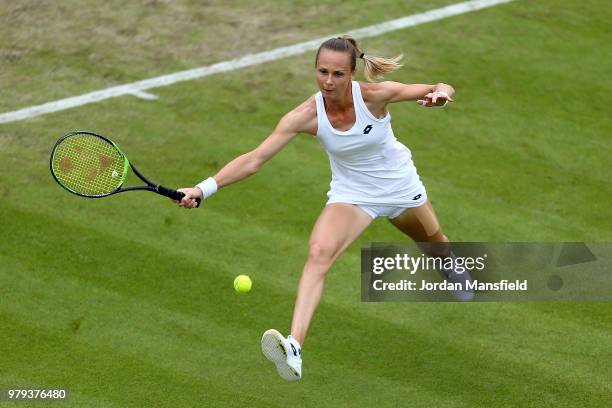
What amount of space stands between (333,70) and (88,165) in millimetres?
2284

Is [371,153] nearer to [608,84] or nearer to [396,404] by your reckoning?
[396,404]

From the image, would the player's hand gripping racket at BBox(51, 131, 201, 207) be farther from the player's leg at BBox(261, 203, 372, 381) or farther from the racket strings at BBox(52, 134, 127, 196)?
the player's leg at BBox(261, 203, 372, 381)

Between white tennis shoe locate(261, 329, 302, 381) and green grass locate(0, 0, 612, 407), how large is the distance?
1.74 ft

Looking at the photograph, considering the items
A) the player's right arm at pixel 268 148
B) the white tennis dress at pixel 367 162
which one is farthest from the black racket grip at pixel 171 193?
the white tennis dress at pixel 367 162

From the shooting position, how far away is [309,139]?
13.1m

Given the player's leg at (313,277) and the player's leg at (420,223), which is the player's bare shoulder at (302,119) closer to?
the player's leg at (313,277)

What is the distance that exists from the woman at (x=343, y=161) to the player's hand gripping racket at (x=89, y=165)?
1099 millimetres

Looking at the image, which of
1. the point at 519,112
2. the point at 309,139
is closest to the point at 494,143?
the point at 519,112

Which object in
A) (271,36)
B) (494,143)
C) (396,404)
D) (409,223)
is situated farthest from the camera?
(271,36)

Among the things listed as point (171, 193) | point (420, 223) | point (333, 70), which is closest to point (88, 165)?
point (171, 193)

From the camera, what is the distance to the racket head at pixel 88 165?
9.36 meters

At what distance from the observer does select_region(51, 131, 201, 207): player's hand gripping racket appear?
9.35 metres

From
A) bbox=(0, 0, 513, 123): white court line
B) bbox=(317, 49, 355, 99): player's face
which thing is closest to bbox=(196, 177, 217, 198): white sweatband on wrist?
bbox=(317, 49, 355, 99): player's face

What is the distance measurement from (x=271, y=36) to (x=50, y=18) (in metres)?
3.04
